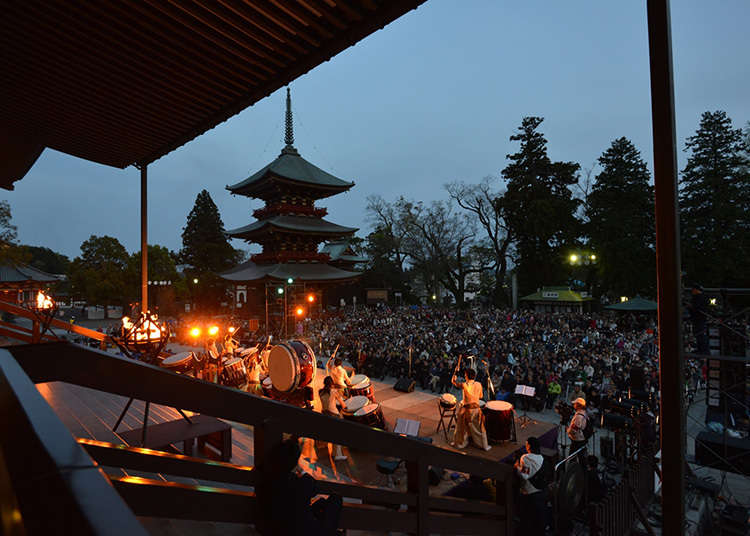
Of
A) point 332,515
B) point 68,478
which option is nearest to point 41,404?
point 68,478

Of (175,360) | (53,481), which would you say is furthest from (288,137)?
(53,481)

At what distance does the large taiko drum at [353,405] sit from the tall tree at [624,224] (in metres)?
27.9

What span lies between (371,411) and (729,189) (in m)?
29.2

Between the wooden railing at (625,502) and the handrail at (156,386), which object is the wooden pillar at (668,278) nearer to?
the handrail at (156,386)

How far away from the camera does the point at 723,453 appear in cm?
650

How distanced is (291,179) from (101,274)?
19020 mm

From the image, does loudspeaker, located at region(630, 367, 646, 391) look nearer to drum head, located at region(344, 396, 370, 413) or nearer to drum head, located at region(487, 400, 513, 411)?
drum head, located at region(487, 400, 513, 411)

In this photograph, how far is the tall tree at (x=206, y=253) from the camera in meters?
37.8

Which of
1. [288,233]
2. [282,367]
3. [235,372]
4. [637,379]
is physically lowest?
[637,379]

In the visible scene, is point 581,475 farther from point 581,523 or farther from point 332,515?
point 332,515

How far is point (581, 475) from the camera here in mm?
5691

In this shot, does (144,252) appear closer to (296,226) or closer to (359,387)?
(359,387)

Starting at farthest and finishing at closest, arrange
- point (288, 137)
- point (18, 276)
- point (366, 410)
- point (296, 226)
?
point (288, 137)
point (18, 276)
point (296, 226)
point (366, 410)

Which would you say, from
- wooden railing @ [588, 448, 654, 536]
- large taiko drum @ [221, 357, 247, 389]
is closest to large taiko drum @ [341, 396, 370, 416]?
large taiko drum @ [221, 357, 247, 389]
